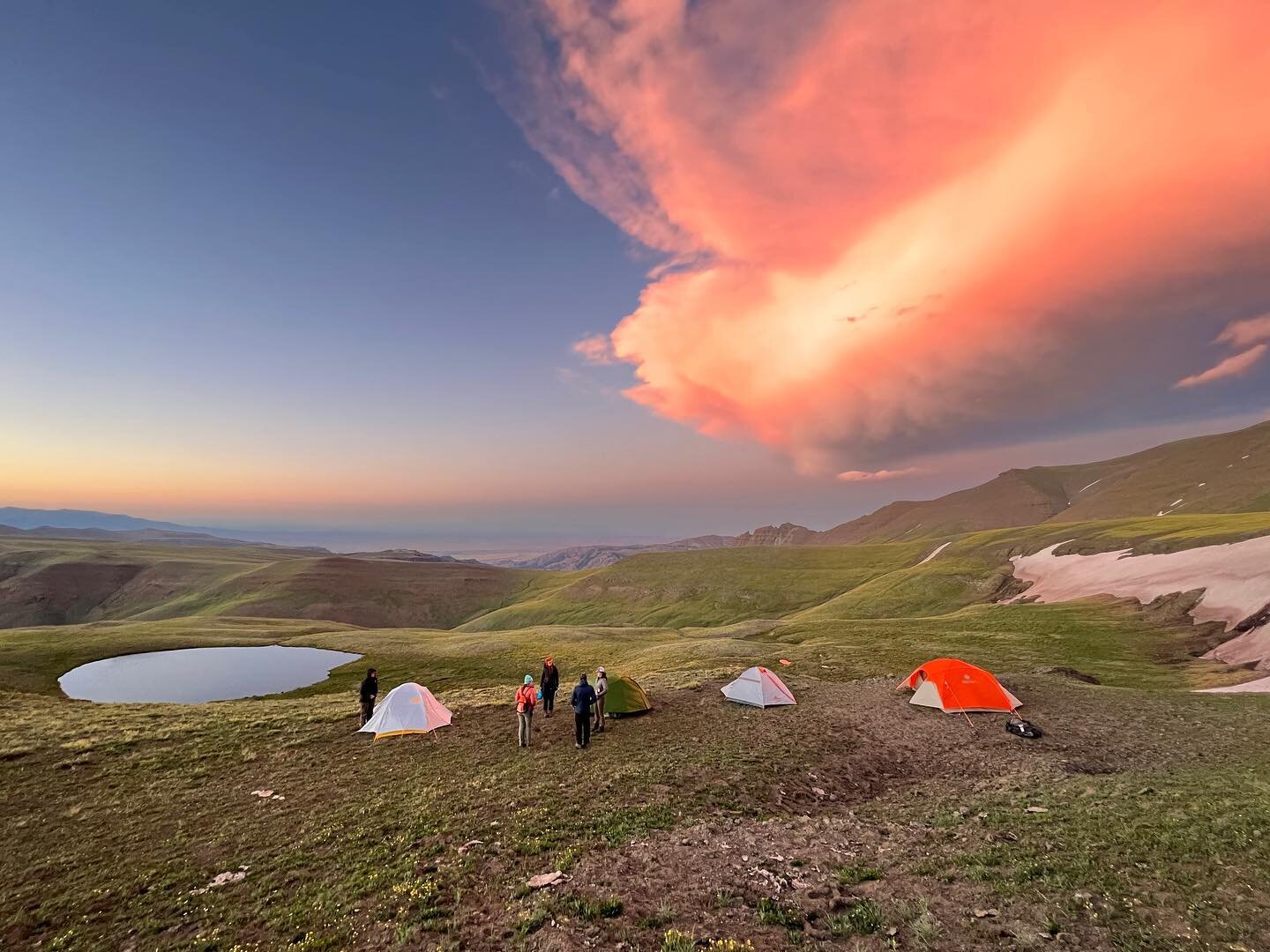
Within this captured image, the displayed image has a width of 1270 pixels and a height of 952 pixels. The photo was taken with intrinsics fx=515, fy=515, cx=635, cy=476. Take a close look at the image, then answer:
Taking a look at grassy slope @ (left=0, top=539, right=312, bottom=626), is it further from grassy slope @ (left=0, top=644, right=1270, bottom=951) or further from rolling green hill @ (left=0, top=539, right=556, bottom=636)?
grassy slope @ (left=0, top=644, right=1270, bottom=951)

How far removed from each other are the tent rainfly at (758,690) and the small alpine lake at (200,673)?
42061 mm

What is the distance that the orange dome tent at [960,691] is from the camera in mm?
29109

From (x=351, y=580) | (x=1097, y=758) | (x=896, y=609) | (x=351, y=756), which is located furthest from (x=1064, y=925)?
(x=351, y=580)

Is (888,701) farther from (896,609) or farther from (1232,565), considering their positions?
(896,609)

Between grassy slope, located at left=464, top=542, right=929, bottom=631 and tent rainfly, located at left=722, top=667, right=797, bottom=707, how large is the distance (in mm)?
88276

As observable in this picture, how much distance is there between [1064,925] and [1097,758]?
17013mm

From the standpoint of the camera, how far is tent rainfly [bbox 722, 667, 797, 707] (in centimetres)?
3117

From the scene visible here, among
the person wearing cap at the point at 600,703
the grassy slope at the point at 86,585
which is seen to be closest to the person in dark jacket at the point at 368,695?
the person wearing cap at the point at 600,703

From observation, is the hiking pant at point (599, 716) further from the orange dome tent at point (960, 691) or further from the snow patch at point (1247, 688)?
the snow patch at point (1247, 688)

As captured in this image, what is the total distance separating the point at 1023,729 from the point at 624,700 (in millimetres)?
20334

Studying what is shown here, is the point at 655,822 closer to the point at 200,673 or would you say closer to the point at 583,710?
the point at 583,710

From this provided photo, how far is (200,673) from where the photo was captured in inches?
2120

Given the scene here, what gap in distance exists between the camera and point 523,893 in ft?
41.2

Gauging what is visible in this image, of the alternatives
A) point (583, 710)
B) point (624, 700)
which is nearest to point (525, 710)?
point (583, 710)
